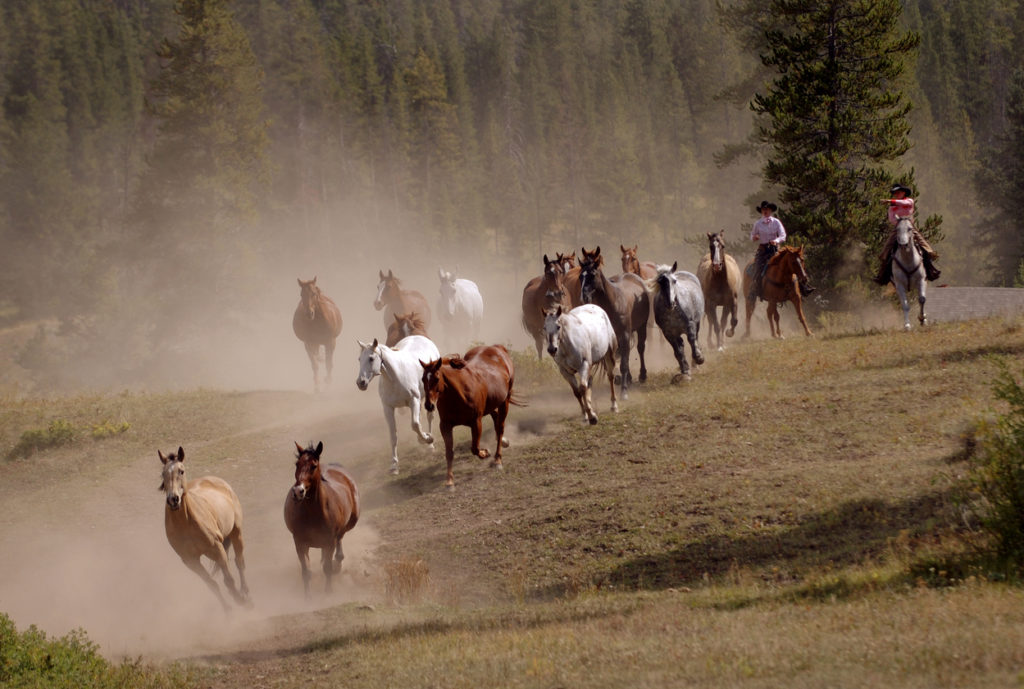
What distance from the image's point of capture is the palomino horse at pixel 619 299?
67.5ft

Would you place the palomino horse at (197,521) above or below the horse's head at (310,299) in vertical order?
below

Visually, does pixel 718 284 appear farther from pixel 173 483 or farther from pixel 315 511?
pixel 173 483

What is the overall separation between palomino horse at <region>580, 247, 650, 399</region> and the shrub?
13294mm

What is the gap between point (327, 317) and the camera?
28406 millimetres

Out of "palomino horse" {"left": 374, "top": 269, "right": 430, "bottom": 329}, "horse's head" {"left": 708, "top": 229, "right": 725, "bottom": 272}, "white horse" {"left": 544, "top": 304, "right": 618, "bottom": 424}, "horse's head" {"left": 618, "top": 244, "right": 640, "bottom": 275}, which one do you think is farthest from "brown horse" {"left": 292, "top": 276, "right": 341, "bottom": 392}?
"white horse" {"left": 544, "top": 304, "right": 618, "bottom": 424}

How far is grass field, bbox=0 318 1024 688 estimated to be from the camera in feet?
28.8

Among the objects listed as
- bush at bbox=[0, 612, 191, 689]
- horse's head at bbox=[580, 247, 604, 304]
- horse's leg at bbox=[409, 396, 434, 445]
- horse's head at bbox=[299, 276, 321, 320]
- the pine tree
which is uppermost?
the pine tree

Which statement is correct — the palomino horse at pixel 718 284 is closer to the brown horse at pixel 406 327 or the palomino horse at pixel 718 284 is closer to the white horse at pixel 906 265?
the white horse at pixel 906 265

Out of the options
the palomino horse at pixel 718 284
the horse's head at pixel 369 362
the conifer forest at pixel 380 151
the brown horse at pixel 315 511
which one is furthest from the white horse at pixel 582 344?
the conifer forest at pixel 380 151

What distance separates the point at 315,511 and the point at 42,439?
14016 mm

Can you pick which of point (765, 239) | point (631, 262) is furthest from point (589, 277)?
point (765, 239)

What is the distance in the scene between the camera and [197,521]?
1336 centimetres

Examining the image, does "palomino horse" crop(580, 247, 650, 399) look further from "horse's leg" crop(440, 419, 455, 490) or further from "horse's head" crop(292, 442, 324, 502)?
"horse's head" crop(292, 442, 324, 502)

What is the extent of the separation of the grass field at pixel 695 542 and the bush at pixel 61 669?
26.1 inches
